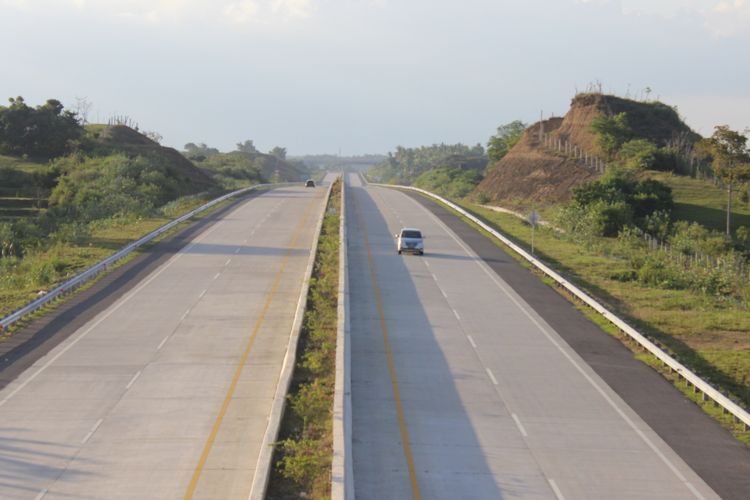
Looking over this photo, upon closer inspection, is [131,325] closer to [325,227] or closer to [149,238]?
[149,238]

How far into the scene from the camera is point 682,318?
33.5 metres

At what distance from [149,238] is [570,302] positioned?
24.7 meters

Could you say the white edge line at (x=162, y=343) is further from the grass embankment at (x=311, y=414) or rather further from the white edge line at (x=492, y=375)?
the white edge line at (x=492, y=375)

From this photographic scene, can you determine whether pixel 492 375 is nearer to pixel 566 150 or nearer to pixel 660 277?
pixel 660 277

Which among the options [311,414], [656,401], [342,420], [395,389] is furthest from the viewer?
[395,389]

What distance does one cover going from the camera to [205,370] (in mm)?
24438

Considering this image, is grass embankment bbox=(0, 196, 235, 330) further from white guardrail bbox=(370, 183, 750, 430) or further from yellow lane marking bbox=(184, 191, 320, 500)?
white guardrail bbox=(370, 183, 750, 430)

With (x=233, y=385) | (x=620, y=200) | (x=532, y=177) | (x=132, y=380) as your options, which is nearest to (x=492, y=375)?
(x=233, y=385)

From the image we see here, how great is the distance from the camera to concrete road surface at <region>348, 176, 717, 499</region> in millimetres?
17047

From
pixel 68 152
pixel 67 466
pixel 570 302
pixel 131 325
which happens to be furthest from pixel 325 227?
pixel 68 152

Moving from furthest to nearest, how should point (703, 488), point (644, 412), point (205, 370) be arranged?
point (205, 370), point (644, 412), point (703, 488)

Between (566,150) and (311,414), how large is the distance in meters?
80.4

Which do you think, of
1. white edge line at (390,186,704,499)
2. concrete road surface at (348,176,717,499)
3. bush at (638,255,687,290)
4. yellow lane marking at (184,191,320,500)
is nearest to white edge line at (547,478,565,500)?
concrete road surface at (348,176,717,499)

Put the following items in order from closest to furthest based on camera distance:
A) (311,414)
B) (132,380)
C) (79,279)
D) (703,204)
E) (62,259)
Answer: (311,414), (132,380), (79,279), (62,259), (703,204)
